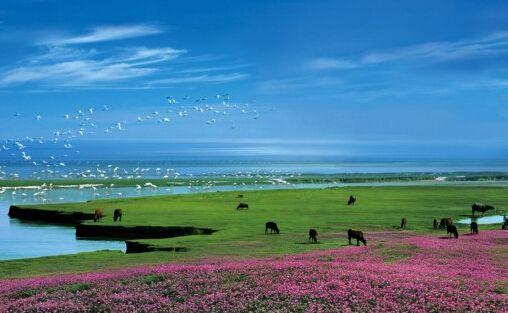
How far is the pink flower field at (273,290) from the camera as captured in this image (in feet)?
67.2

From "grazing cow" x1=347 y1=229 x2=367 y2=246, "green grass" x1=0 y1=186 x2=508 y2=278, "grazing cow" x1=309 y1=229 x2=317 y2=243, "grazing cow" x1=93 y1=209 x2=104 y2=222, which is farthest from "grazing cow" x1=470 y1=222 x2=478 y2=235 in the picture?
"grazing cow" x1=93 y1=209 x2=104 y2=222

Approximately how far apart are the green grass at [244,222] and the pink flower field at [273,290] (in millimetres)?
8293

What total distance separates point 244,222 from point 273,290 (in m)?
40.5

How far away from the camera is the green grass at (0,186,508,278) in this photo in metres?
38.7

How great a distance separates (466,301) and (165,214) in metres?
54.7

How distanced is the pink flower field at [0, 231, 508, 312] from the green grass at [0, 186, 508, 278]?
8.29 m

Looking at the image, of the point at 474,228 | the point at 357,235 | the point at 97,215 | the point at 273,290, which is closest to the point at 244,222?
the point at 97,215

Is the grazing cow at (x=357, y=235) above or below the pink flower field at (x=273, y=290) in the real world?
above

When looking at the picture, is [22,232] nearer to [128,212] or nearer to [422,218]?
[128,212]

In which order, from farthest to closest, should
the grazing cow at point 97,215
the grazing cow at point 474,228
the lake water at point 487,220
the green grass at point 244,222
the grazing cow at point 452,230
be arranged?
the grazing cow at point 97,215 → the lake water at point 487,220 → the grazing cow at point 474,228 → the grazing cow at point 452,230 → the green grass at point 244,222

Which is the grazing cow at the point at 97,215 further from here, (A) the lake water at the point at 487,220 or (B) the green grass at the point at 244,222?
(A) the lake water at the point at 487,220

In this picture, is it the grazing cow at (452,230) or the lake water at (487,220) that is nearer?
the grazing cow at (452,230)

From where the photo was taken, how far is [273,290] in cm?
2208

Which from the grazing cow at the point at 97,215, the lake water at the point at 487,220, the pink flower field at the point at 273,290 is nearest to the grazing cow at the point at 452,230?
the pink flower field at the point at 273,290
